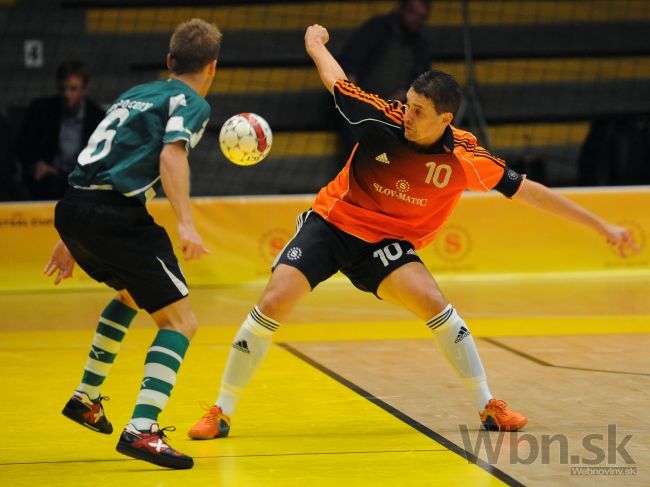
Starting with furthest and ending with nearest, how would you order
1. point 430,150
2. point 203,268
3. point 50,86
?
point 50,86 → point 203,268 → point 430,150

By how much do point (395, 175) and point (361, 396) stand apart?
1375 mm

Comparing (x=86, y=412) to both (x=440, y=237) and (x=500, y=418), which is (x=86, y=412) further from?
(x=440, y=237)

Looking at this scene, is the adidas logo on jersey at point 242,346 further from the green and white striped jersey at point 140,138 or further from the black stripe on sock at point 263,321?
the green and white striped jersey at point 140,138

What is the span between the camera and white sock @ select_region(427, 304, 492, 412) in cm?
569

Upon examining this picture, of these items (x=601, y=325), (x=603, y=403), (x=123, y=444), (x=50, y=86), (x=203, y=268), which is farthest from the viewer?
(x=50, y=86)

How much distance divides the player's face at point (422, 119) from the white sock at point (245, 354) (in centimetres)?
113

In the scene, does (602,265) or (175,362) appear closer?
(175,362)

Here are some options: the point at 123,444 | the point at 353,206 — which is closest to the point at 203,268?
the point at 353,206

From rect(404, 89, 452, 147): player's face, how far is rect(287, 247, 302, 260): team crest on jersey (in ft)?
2.55

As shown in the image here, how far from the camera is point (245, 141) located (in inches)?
237

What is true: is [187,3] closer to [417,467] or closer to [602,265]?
[602,265]

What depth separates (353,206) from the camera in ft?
19.3

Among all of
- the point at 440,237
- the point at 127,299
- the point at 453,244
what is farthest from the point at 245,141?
the point at 453,244

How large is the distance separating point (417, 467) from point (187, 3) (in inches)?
403
